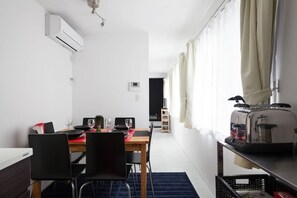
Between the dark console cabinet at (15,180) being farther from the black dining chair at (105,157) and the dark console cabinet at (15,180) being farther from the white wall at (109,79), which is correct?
the white wall at (109,79)

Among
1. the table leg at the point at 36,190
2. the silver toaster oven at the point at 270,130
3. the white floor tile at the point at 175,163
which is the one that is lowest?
the white floor tile at the point at 175,163

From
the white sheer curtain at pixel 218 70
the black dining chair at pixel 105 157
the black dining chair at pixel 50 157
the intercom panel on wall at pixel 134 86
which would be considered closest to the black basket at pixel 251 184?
the white sheer curtain at pixel 218 70

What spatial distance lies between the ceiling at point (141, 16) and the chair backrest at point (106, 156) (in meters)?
1.78

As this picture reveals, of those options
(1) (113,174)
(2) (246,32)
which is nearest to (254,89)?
(2) (246,32)

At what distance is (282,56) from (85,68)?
127 inches

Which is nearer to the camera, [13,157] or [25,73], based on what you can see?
[13,157]

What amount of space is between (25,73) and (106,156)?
1401 mm

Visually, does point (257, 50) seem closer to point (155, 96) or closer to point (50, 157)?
point (50, 157)

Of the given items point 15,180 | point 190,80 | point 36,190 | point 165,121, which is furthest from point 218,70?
point 165,121

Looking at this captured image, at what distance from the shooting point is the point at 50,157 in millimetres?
1885

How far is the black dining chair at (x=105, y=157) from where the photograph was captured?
1859 mm

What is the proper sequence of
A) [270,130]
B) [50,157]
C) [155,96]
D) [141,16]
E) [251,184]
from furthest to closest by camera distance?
1. [155,96]
2. [141,16]
3. [50,157]
4. [251,184]
5. [270,130]

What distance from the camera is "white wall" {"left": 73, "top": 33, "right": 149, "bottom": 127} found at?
3.71 m

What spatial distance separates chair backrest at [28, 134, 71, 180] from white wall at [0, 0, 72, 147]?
1.26 ft
